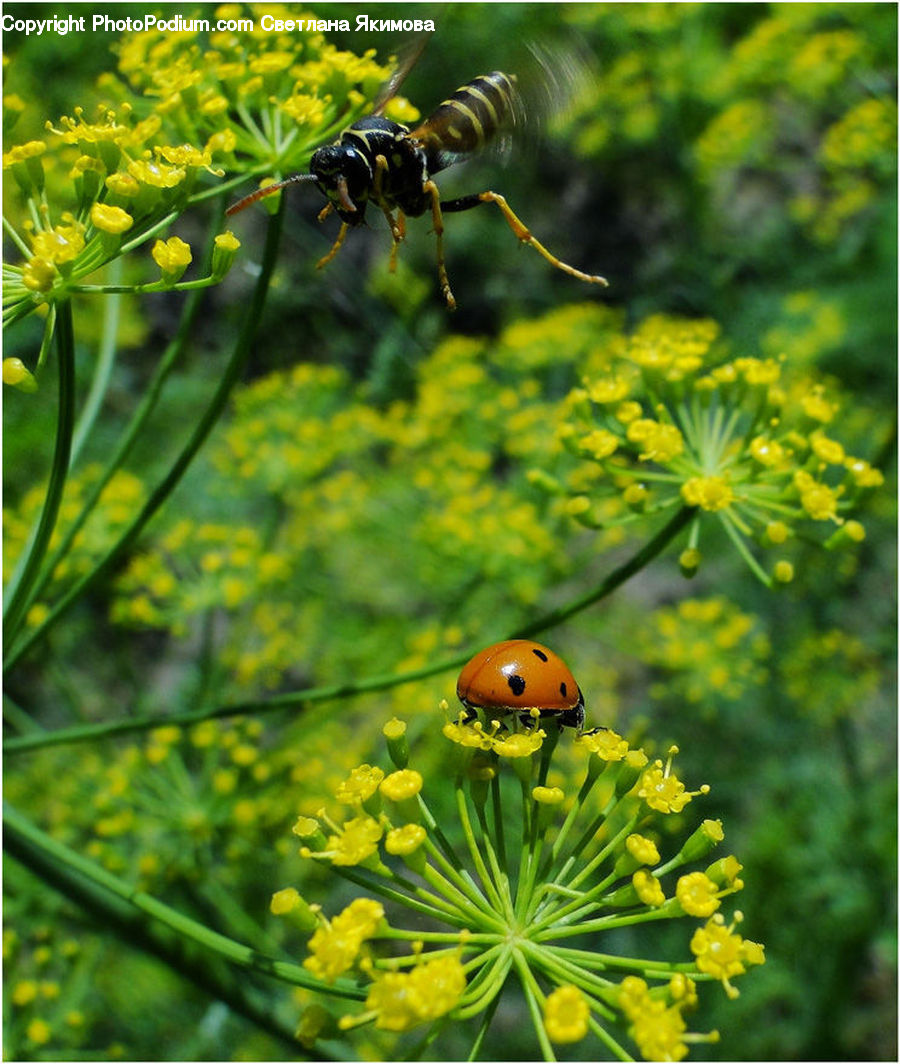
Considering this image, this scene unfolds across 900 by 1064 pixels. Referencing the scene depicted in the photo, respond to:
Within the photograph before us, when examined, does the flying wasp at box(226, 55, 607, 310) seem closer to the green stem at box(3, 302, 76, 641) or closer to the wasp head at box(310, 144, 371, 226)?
the wasp head at box(310, 144, 371, 226)

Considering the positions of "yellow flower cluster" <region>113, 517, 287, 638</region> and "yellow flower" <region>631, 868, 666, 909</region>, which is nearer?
"yellow flower" <region>631, 868, 666, 909</region>

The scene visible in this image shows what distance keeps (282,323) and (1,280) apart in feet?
16.3

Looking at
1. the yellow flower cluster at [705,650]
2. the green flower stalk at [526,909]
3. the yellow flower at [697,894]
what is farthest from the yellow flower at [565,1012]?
the yellow flower cluster at [705,650]

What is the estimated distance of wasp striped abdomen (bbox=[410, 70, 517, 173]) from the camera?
2.28 meters

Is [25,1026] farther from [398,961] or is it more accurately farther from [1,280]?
[1,280]

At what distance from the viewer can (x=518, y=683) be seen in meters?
1.86

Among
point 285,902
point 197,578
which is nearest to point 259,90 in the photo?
point 285,902

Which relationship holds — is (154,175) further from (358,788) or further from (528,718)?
(528,718)

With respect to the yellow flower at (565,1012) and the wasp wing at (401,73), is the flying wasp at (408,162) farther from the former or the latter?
the yellow flower at (565,1012)

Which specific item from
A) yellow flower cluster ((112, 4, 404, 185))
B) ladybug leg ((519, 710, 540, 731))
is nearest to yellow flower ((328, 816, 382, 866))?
ladybug leg ((519, 710, 540, 731))

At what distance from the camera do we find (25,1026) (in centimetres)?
296

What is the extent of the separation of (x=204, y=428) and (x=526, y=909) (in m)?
1.23

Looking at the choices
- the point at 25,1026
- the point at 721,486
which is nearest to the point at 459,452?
the point at 721,486

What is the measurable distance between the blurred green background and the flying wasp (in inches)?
5.3
